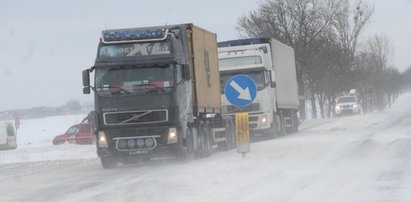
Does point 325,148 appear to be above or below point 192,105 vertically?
below

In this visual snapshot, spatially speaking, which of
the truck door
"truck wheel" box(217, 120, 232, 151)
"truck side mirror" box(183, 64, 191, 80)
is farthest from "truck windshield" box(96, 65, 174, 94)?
the truck door

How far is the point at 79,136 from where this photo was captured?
40719 millimetres

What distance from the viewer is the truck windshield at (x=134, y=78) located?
1738cm

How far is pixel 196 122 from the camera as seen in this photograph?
776 inches

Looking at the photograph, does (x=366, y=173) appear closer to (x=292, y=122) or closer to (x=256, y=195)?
(x=256, y=195)

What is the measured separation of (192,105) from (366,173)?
6.97m

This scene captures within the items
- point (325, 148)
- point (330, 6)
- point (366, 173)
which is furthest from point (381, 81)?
point (366, 173)

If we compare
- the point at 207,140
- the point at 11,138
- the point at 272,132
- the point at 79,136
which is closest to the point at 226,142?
the point at 207,140

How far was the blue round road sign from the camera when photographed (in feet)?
57.4

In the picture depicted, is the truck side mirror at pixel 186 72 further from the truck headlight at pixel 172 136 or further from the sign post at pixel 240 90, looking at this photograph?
the truck headlight at pixel 172 136

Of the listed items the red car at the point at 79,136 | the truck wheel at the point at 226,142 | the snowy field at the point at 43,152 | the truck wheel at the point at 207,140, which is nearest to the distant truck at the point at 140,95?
the truck wheel at the point at 207,140

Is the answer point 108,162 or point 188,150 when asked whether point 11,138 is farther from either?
point 188,150

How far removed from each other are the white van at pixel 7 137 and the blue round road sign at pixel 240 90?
29.5 m

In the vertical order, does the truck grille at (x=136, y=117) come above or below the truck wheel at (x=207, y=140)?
above
